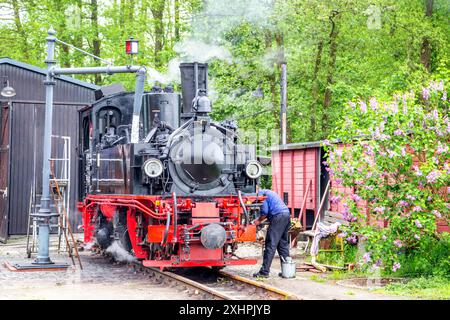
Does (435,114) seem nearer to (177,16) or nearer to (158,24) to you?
(177,16)

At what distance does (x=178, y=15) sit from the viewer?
3422 centimetres

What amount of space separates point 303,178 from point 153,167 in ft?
23.6

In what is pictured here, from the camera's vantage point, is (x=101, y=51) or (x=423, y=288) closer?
(x=423, y=288)

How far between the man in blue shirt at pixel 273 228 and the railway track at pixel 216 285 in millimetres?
677

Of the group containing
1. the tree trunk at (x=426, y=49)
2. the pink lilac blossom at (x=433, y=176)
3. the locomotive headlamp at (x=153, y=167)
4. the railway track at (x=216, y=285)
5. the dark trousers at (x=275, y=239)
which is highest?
the tree trunk at (x=426, y=49)

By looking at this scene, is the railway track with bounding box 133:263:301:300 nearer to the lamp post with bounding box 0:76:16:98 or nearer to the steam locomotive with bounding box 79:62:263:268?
the steam locomotive with bounding box 79:62:263:268

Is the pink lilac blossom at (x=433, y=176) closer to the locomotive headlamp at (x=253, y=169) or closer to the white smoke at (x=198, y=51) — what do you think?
the locomotive headlamp at (x=253, y=169)

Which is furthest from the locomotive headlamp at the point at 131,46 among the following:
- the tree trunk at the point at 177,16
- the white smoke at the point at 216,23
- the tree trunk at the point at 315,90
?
the tree trunk at the point at 177,16

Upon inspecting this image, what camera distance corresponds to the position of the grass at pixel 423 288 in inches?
393

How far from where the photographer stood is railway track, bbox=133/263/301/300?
10.0 m

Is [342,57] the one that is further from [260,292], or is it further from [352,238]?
[260,292]

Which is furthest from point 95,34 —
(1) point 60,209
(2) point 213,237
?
(2) point 213,237
